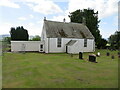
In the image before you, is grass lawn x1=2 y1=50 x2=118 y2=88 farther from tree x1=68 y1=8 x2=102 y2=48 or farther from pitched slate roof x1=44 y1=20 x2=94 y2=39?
tree x1=68 y1=8 x2=102 y2=48

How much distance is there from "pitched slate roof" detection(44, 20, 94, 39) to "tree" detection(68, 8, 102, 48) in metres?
6.93

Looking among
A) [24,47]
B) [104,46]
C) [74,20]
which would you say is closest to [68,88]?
[24,47]

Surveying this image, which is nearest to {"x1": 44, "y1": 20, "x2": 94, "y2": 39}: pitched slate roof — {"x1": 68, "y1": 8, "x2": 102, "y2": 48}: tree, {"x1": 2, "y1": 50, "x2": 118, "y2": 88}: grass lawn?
{"x1": 68, "y1": 8, "x2": 102, "y2": 48}: tree

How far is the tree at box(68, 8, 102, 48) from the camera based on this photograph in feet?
120

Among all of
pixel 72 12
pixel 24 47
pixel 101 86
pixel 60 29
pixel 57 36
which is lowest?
pixel 101 86

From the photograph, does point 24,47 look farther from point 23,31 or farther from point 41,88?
point 41,88

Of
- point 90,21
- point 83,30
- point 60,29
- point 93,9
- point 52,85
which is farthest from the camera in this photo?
point 93,9

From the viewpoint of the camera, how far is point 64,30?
27719 mm

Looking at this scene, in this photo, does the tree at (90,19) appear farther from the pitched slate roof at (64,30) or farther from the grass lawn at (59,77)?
the grass lawn at (59,77)

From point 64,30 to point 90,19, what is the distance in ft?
41.0

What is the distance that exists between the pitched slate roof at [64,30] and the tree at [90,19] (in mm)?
6935

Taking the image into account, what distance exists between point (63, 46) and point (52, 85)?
20.5 m

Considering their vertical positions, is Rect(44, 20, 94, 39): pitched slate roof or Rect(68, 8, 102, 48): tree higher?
Rect(68, 8, 102, 48): tree

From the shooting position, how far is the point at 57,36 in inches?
1015
